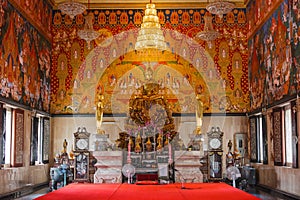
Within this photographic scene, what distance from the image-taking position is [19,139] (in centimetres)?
1557

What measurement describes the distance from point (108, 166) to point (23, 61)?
4.81 m

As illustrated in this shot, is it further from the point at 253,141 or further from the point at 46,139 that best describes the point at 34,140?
the point at 253,141

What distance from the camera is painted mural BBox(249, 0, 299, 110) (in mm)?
13578

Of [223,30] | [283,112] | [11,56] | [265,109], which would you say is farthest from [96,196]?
[223,30]

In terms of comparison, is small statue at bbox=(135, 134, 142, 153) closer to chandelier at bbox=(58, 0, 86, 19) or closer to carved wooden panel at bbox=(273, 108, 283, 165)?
carved wooden panel at bbox=(273, 108, 283, 165)

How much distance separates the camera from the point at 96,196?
27.2 ft

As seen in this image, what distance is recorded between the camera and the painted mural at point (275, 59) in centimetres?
1358

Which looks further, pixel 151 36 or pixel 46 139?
pixel 46 139

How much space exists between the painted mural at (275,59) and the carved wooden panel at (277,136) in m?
0.52

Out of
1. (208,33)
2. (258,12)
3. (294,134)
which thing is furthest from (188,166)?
(258,12)

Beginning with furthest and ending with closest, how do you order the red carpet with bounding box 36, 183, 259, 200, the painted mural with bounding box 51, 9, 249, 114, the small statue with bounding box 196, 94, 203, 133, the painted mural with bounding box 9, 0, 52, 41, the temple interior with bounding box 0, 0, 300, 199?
the painted mural with bounding box 51, 9, 249, 114 < the small statue with bounding box 196, 94, 203, 133 < the painted mural with bounding box 9, 0, 52, 41 < the temple interior with bounding box 0, 0, 300, 199 < the red carpet with bounding box 36, 183, 259, 200

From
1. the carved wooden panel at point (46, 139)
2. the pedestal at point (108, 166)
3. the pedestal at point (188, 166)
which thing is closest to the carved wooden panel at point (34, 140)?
the carved wooden panel at point (46, 139)

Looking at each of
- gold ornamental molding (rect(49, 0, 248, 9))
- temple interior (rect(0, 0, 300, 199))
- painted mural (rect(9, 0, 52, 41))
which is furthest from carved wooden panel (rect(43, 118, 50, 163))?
gold ornamental molding (rect(49, 0, 248, 9))

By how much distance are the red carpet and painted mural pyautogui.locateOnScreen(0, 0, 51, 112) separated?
5.56 m
